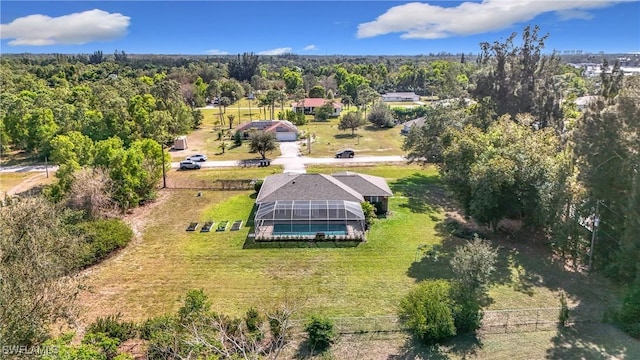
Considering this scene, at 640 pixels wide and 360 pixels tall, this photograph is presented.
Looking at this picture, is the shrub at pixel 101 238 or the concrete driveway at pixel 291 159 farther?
the concrete driveway at pixel 291 159

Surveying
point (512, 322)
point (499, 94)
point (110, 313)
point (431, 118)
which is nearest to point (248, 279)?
point (110, 313)

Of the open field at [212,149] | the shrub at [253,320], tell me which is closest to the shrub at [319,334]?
the shrub at [253,320]

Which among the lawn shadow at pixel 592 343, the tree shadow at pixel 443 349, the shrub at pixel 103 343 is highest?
Result: the shrub at pixel 103 343

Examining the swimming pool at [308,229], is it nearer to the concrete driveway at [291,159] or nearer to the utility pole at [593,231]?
the utility pole at [593,231]

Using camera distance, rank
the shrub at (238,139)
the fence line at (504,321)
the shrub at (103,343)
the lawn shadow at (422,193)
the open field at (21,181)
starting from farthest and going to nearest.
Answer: the shrub at (238,139), the open field at (21,181), the lawn shadow at (422,193), the fence line at (504,321), the shrub at (103,343)

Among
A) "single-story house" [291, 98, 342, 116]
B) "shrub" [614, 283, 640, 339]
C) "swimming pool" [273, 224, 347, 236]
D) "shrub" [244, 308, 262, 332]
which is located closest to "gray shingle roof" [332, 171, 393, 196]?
"swimming pool" [273, 224, 347, 236]

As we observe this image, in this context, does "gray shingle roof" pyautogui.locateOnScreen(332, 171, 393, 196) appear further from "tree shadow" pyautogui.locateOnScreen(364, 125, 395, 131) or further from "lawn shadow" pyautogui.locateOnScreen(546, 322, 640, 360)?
"tree shadow" pyautogui.locateOnScreen(364, 125, 395, 131)
